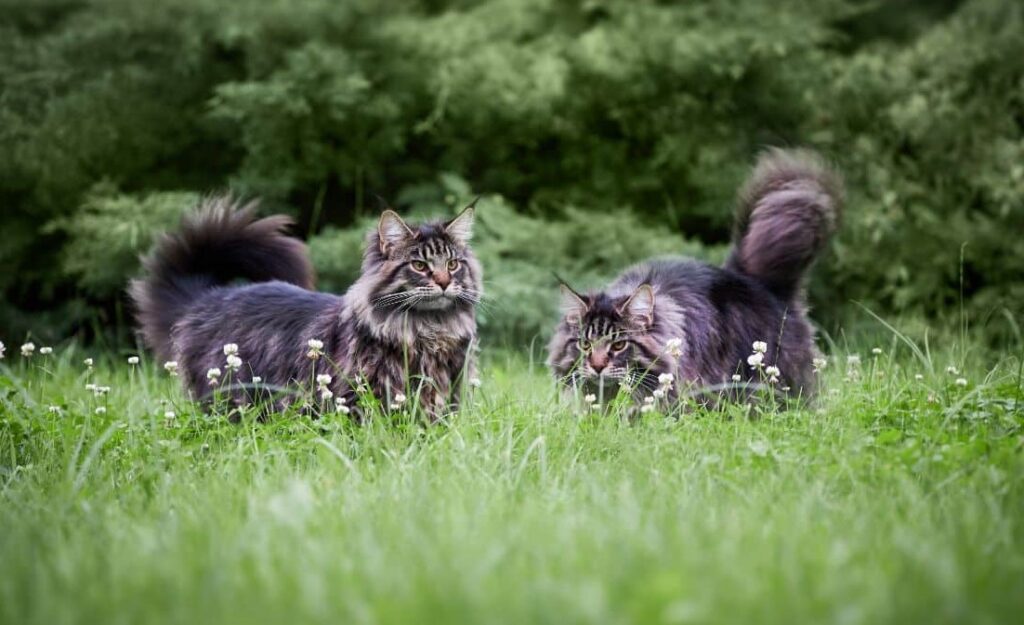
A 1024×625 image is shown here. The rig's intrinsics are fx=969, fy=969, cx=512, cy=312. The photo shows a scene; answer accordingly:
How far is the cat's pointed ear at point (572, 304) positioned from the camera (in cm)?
392

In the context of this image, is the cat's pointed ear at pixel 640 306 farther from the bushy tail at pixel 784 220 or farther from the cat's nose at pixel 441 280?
the bushy tail at pixel 784 220

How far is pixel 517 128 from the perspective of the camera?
6.73 m

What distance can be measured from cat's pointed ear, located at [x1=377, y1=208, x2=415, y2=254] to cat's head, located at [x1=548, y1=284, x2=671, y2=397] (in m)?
0.71

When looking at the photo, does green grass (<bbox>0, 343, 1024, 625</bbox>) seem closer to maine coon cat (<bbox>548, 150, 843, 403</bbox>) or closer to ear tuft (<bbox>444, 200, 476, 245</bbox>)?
maine coon cat (<bbox>548, 150, 843, 403</bbox>)

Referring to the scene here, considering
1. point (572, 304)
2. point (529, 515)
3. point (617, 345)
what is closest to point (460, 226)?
point (572, 304)

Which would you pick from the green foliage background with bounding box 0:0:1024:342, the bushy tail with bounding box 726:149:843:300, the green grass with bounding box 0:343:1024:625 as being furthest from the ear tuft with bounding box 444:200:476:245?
the green foliage background with bounding box 0:0:1024:342

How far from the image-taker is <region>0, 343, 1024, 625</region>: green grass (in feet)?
5.73

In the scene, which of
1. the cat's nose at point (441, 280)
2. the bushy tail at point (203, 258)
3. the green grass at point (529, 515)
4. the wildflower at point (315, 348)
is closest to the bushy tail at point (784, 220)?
the green grass at point (529, 515)

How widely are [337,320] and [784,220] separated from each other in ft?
6.58

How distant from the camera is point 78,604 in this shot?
182cm

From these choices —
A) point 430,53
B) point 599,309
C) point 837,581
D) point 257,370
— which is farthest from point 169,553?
point 430,53

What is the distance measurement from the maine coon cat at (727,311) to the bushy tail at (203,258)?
1.47 metres

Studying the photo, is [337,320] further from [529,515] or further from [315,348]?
[529,515]

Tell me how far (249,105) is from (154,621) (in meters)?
4.89
